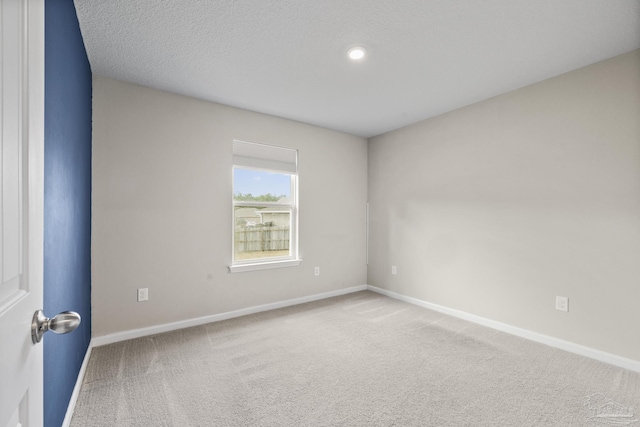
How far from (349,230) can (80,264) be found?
3214mm

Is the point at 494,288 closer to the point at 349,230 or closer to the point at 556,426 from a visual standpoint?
the point at 556,426

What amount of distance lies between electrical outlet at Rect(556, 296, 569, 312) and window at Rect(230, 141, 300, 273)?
276cm

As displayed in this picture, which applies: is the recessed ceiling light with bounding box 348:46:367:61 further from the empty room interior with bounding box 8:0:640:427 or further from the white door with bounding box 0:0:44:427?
the white door with bounding box 0:0:44:427

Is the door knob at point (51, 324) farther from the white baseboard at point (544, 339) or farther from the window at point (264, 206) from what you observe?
the white baseboard at point (544, 339)

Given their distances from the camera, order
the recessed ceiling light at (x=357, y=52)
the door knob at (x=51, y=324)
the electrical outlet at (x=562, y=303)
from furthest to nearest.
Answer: the electrical outlet at (x=562, y=303) < the recessed ceiling light at (x=357, y=52) < the door knob at (x=51, y=324)

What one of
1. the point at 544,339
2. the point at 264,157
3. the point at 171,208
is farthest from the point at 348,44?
the point at 544,339

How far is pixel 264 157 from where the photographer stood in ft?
11.9

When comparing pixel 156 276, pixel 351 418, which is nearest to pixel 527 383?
pixel 351 418

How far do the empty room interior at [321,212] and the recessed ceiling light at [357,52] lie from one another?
0.10 ft

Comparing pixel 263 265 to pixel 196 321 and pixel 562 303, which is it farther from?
pixel 562 303

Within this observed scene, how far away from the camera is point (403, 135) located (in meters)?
4.07

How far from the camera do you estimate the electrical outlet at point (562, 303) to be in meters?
2.57

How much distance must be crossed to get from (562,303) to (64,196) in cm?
387

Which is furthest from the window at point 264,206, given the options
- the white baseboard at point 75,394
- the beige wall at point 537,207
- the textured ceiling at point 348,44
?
the beige wall at point 537,207
